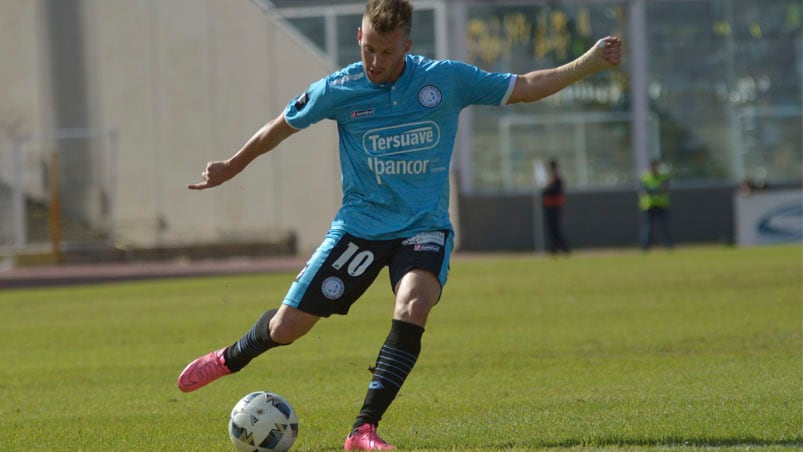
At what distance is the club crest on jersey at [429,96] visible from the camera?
6.52 meters

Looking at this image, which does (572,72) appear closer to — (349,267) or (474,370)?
Result: (349,267)

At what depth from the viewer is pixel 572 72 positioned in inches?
261

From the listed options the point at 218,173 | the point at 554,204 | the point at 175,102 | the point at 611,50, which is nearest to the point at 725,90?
the point at 554,204

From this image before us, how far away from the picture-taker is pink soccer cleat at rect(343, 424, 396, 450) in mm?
5971

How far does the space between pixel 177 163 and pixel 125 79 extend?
2.88m

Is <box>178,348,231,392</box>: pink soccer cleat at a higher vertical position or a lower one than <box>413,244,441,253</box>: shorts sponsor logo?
lower

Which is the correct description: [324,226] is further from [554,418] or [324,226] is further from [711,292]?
[554,418]

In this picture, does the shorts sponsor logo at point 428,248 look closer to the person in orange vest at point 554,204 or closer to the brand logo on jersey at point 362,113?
the brand logo on jersey at point 362,113

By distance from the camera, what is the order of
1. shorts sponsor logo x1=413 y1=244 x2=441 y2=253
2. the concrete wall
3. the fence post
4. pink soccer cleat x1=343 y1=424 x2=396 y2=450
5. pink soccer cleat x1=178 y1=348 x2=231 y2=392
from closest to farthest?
pink soccer cleat x1=343 y1=424 x2=396 y2=450 < shorts sponsor logo x1=413 y1=244 x2=441 y2=253 < pink soccer cleat x1=178 y1=348 x2=231 y2=392 < the fence post < the concrete wall

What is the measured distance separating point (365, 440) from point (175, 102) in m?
32.3

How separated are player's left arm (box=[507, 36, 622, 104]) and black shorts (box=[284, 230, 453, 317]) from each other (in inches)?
33.1

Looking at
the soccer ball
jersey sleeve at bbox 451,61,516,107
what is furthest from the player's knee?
jersey sleeve at bbox 451,61,516,107

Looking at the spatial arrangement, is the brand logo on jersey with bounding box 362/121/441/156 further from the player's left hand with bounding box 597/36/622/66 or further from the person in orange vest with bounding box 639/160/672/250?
the person in orange vest with bounding box 639/160/672/250

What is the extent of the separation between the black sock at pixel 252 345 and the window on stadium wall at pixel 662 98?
2892 centimetres
